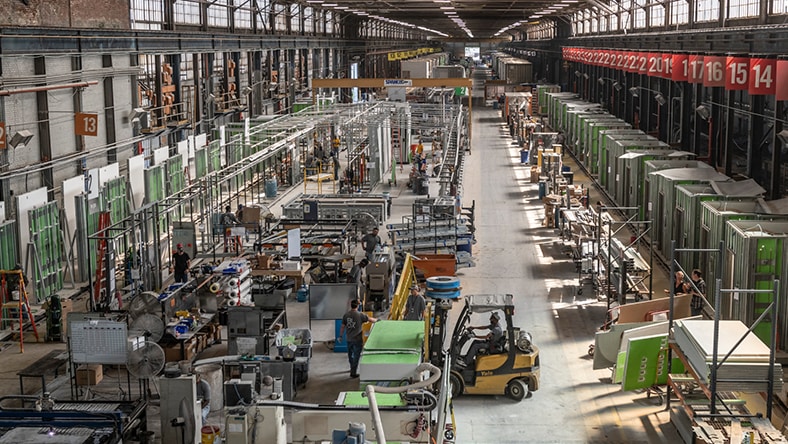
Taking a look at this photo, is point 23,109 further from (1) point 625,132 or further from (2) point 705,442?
(1) point 625,132

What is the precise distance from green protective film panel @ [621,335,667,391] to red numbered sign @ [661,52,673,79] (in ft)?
55.0

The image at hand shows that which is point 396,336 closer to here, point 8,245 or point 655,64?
point 8,245

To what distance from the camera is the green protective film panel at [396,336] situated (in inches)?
584

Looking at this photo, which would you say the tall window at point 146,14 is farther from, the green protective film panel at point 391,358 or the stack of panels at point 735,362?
the stack of panels at point 735,362

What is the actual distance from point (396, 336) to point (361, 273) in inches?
274

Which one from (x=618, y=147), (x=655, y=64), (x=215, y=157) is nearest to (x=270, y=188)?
(x=215, y=157)

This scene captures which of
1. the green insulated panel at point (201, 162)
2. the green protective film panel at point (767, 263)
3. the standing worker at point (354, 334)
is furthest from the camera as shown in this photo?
the green insulated panel at point (201, 162)

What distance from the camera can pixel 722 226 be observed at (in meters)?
18.8

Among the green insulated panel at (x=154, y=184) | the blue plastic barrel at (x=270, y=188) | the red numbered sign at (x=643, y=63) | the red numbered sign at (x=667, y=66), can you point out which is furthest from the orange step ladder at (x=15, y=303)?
the red numbered sign at (x=643, y=63)

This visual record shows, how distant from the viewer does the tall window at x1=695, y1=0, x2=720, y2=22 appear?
1291 inches

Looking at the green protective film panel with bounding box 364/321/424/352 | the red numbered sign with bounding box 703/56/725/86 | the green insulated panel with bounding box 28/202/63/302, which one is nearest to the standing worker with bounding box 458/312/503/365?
the green protective film panel with bounding box 364/321/424/352

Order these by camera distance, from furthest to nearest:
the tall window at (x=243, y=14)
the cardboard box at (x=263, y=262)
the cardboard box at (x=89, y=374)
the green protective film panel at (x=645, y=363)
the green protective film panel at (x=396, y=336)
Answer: the tall window at (x=243, y=14) → the cardboard box at (x=263, y=262) → the cardboard box at (x=89, y=374) → the green protective film panel at (x=645, y=363) → the green protective film panel at (x=396, y=336)

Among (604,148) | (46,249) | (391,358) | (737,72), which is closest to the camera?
(391,358)

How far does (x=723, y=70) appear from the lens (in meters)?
24.8
